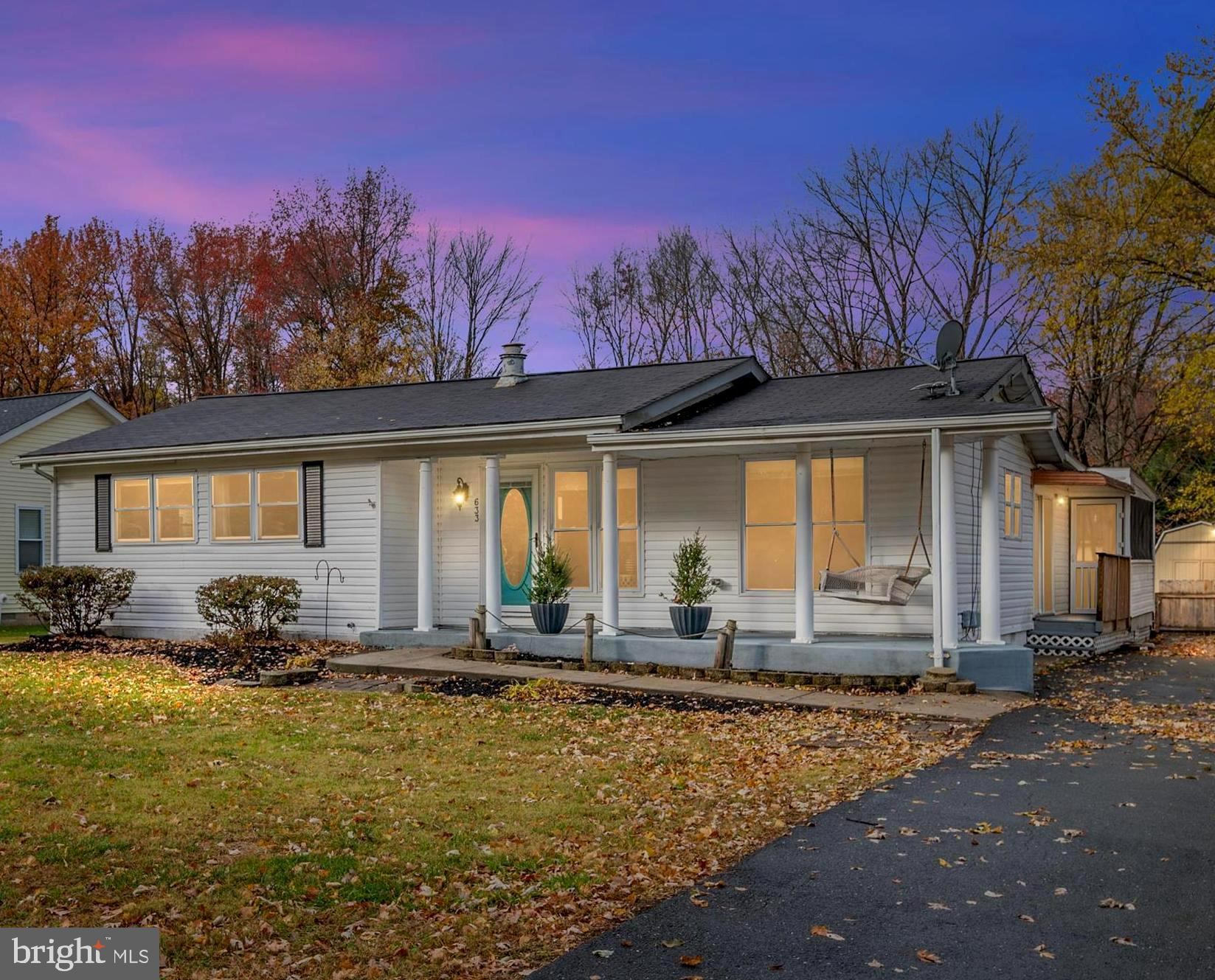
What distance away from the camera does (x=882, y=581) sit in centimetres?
1236

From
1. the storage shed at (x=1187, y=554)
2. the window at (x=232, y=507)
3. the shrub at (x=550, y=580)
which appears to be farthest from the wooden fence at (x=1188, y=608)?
the window at (x=232, y=507)

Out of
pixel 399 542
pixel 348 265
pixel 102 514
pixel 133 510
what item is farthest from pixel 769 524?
pixel 348 265

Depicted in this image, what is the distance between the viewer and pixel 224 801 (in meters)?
6.59

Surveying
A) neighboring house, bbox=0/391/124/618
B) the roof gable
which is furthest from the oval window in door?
the roof gable

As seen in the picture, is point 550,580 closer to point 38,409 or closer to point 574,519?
point 574,519

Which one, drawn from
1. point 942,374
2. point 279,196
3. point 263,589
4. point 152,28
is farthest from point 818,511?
point 279,196

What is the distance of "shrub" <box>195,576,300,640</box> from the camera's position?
50.9 feet

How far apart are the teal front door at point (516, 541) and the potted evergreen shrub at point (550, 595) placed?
1500 millimetres

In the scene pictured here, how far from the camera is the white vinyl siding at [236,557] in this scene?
1577 cm

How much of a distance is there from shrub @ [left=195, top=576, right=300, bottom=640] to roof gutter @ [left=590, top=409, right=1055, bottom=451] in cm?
558

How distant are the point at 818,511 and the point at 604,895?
962cm

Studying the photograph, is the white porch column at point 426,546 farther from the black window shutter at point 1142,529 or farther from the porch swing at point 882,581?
the black window shutter at point 1142,529

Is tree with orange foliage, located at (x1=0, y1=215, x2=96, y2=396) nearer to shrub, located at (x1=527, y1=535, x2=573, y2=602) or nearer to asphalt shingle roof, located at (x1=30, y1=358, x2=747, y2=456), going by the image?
asphalt shingle roof, located at (x1=30, y1=358, x2=747, y2=456)

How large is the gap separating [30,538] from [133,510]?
742 cm
